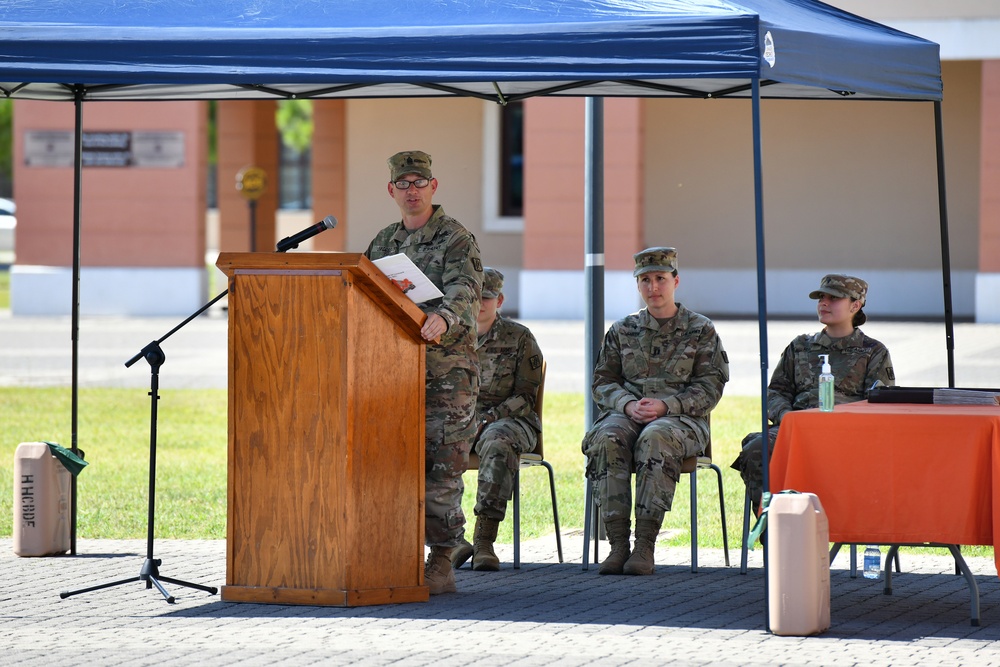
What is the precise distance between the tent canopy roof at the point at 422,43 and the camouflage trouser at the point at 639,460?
1696 millimetres

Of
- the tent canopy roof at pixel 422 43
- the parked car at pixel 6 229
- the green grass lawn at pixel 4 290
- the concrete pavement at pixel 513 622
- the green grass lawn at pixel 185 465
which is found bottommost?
the concrete pavement at pixel 513 622

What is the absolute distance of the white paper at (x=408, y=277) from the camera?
6.30 m

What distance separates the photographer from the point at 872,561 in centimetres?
674

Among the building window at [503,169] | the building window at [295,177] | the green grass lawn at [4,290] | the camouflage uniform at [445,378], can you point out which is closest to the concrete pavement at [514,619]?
the camouflage uniform at [445,378]

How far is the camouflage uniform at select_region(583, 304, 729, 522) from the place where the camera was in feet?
23.3

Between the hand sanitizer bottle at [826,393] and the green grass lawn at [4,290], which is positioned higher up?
the green grass lawn at [4,290]

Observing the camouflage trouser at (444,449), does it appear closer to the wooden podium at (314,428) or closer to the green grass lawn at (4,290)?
the wooden podium at (314,428)

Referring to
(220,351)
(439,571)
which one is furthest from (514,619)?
(220,351)

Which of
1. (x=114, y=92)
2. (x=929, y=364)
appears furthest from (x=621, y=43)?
(x=929, y=364)

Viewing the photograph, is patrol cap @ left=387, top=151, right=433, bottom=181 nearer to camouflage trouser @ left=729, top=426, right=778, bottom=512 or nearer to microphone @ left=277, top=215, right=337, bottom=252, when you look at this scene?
microphone @ left=277, top=215, right=337, bottom=252

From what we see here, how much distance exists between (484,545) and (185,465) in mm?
3989

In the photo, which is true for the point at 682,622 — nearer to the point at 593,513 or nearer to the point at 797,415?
the point at 797,415

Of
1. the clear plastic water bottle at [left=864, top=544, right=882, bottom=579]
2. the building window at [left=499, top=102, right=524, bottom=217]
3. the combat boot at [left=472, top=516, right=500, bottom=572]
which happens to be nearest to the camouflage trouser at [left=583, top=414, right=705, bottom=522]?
the combat boot at [left=472, top=516, right=500, bottom=572]

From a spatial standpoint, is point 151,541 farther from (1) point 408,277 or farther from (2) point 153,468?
(1) point 408,277
